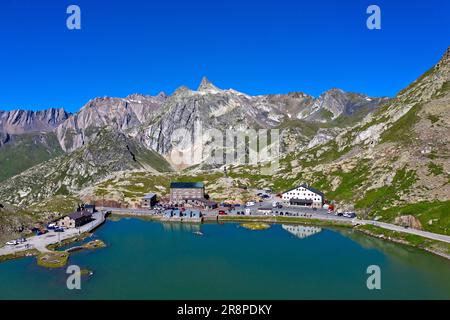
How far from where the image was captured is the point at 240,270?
8425 centimetres

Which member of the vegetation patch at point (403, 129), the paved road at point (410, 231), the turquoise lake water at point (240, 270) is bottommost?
the turquoise lake water at point (240, 270)

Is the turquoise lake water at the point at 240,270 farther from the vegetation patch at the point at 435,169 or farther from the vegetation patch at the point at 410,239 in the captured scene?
the vegetation patch at the point at 435,169

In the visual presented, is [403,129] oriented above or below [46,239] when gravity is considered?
above

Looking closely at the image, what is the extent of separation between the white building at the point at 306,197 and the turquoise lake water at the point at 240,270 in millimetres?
35896

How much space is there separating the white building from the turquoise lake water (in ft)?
118

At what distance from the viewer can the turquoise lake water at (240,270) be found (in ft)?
236

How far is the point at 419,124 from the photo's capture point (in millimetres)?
168125

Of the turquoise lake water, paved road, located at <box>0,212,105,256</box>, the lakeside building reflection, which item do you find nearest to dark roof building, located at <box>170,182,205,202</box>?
the lakeside building reflection

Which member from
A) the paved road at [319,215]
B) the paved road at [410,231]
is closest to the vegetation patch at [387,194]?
the paved road at [410,231]

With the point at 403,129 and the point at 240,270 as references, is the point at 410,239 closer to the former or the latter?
the point at 240,270

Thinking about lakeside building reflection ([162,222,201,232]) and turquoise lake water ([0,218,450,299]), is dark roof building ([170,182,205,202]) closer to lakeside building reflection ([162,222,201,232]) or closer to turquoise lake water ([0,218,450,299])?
lakeside building reflection ([162,222,201,232])

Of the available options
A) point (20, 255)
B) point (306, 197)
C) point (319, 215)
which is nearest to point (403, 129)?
point (306, 197)

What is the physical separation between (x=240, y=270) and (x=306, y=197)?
275 ft

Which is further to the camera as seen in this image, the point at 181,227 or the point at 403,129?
the point at 403,129
